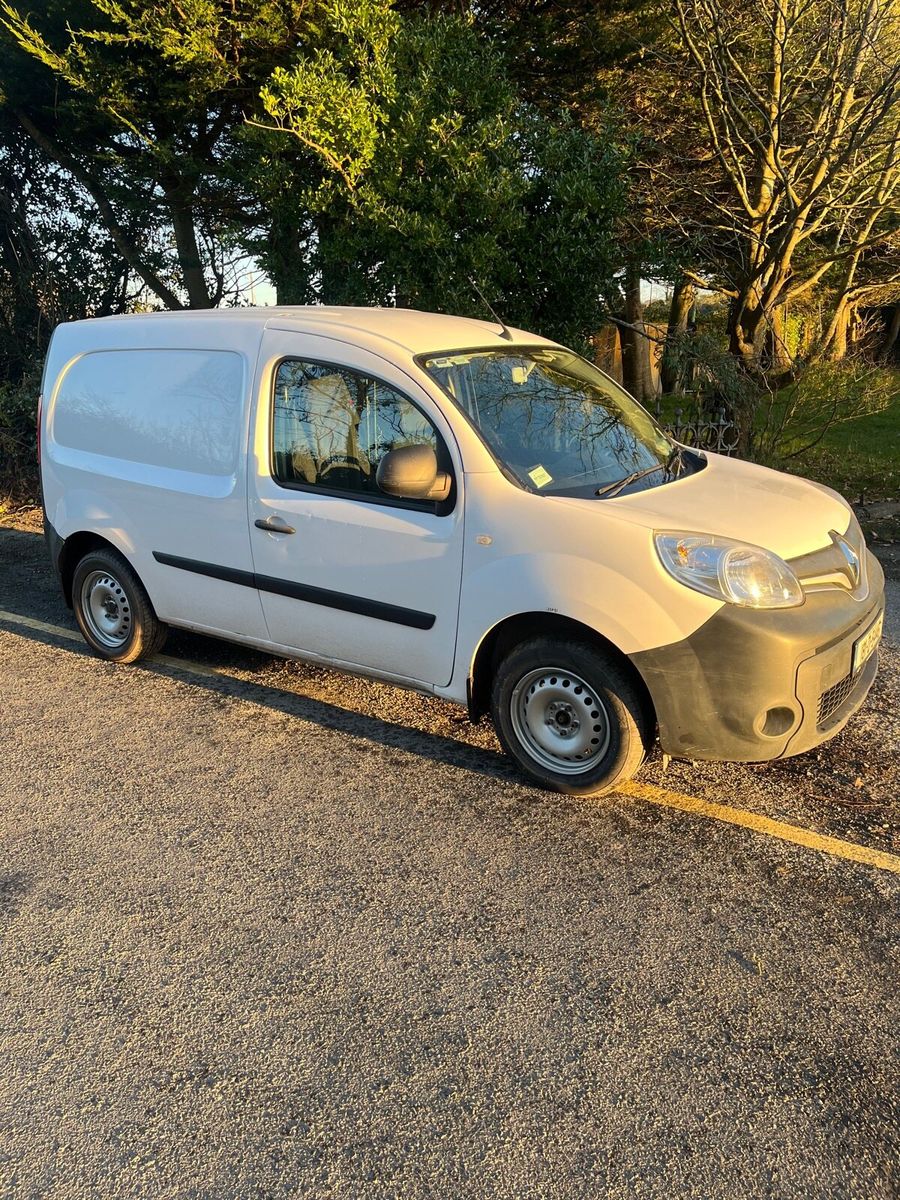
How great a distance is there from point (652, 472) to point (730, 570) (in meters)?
0.93

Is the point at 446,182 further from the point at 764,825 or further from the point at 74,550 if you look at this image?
the point at 764,825

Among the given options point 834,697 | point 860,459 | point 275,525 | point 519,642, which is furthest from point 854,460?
point 275,525

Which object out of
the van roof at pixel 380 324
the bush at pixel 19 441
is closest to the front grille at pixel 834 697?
the van roof at pixel 380 324

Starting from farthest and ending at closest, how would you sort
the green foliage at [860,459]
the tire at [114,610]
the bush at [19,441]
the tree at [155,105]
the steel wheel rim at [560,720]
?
the bush at [19,441] → the green foliage at [860,459] → the tree at [155,105] → the tire at [114,610] → the steel wheel rim at [560,720]

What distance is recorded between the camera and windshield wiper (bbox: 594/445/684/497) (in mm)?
3789

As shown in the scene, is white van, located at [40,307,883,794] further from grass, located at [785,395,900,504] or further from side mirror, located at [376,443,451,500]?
grass, located at [785,395,900,504]

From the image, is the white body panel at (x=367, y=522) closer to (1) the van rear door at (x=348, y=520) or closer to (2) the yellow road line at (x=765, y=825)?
(1) the van rear door at (x=348, y=520)

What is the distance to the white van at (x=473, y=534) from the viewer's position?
335 cm

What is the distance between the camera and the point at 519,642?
3703 mm

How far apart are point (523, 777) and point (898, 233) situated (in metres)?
8.21

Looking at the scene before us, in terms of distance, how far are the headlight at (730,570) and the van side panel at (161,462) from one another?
205cm

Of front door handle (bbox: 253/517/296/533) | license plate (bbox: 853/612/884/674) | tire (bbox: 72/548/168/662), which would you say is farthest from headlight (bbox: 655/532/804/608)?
tire (bbox: 72/548/168/662)

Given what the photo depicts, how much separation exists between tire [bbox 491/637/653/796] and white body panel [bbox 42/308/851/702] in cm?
16

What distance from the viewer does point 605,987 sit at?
107 inches
